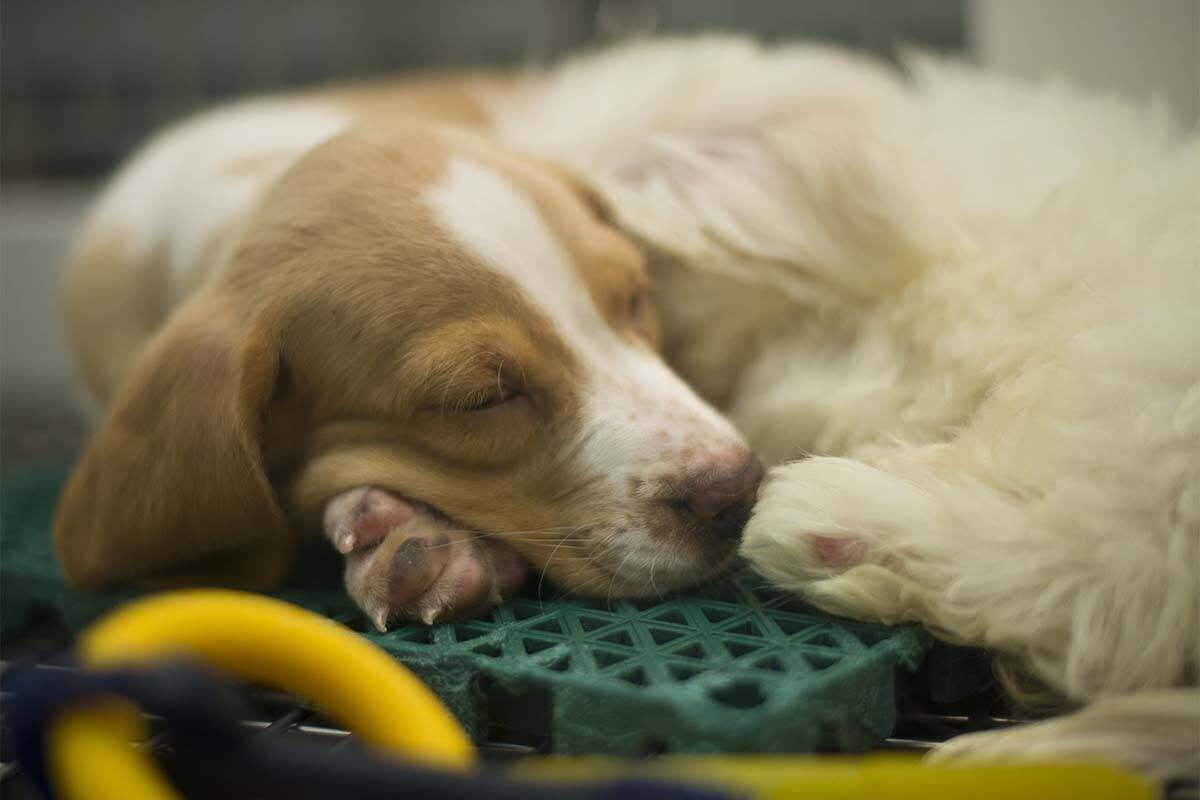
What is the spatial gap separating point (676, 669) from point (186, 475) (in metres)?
0.53

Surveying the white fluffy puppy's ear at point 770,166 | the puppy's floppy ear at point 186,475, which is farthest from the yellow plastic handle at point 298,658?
the white fluffy puppy's ear at point 770,166

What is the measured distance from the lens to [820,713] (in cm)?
78

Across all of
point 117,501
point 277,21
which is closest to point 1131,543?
point 117,501

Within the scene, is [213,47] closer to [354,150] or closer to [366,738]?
[354,150]

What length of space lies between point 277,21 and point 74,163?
20.8 inches

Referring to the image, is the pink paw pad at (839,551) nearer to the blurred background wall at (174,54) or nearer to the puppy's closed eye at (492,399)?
the puppy's closed eye at (492,399)

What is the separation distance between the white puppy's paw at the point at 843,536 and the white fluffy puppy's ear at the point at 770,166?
39cm

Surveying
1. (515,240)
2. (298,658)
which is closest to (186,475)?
(515,240)

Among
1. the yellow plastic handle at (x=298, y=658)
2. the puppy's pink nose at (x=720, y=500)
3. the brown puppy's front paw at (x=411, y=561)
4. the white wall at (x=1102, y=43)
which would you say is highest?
the white wall at (x=1102, y=43)

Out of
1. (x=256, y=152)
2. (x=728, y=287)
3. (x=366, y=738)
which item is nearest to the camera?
(x=366, y=738)

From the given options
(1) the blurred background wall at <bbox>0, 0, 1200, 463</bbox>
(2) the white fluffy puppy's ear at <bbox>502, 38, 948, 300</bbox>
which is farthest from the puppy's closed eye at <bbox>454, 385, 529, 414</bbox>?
(1) the blurred background wall at <bbox>0, 0, 1200, 463</bbox>

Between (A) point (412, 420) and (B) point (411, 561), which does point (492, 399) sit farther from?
(B) point (411, 561)

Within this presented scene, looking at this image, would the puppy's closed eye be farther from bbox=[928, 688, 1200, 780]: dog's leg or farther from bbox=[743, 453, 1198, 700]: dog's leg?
bbox=[928, 688, 1200, 780]: dog's leg

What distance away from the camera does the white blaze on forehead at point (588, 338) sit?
1.11 meters
